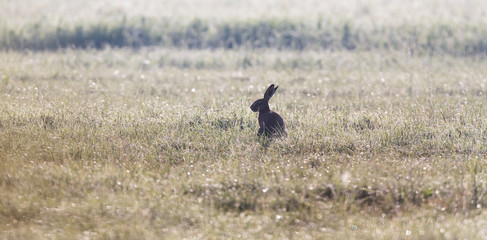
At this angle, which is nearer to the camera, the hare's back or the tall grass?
the hare's back

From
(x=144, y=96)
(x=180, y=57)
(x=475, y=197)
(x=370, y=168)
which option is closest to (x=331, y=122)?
(x=370, y=168)

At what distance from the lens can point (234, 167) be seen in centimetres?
578

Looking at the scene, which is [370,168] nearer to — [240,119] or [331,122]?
[331,122]

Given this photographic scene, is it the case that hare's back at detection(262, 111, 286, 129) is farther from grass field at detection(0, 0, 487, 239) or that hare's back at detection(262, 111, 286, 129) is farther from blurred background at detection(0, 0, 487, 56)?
blurred background at detection(0, 0, 487, 56)

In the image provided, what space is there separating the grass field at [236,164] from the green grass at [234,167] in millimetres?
17

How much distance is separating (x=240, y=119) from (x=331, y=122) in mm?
1258

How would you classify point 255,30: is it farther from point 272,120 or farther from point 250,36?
point 272,120

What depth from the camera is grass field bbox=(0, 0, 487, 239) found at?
471cm

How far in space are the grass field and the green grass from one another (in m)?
0.02

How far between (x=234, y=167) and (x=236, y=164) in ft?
A: 0.21

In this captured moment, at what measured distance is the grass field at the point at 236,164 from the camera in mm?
4711

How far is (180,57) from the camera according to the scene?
1461 cm

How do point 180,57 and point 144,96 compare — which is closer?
point 144,96

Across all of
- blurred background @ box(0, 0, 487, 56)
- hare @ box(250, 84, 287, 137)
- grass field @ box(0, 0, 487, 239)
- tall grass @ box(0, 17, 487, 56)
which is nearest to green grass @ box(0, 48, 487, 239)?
grass field @ box(0, 0, 487, 239)
